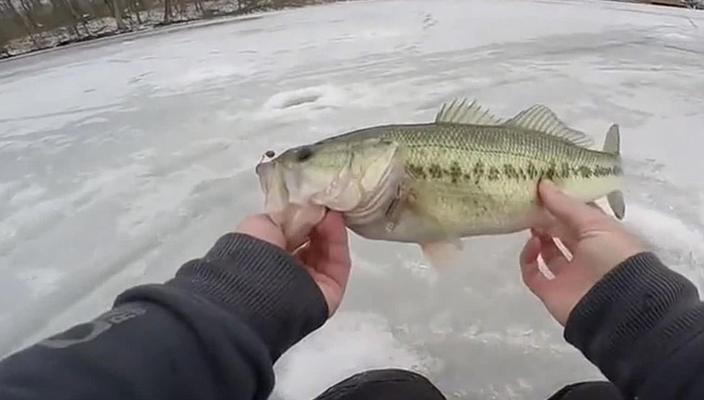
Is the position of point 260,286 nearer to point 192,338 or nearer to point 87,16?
point 192,338

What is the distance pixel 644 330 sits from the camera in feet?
2.76

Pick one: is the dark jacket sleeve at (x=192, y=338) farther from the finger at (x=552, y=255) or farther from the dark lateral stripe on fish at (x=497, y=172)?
the finger at (x=552, y=255)

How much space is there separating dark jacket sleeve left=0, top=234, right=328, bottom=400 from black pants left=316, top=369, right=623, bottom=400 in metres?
0.22

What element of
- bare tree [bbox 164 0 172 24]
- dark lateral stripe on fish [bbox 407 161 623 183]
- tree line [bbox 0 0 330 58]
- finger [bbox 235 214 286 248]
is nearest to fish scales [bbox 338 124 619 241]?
dark lateral stripe on fish [bbox 407 161 623 183]

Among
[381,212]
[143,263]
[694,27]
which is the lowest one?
[694,27]

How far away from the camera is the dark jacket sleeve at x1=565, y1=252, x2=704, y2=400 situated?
77 centimetres

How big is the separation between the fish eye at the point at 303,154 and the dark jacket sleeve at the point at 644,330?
38 cm

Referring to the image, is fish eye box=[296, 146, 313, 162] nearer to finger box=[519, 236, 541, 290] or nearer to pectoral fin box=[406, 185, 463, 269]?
pectoral fin box=[406, 185, 463, 269]

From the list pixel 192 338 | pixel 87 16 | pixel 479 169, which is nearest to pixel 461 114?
pixel 479 169

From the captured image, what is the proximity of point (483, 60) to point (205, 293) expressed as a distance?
7.84 ft

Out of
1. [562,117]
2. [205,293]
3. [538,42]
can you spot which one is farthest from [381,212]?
[538,42]

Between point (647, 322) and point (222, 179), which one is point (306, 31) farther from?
point (647, 322)

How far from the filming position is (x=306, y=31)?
12.8 ft

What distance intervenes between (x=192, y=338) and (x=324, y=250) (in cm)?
28
